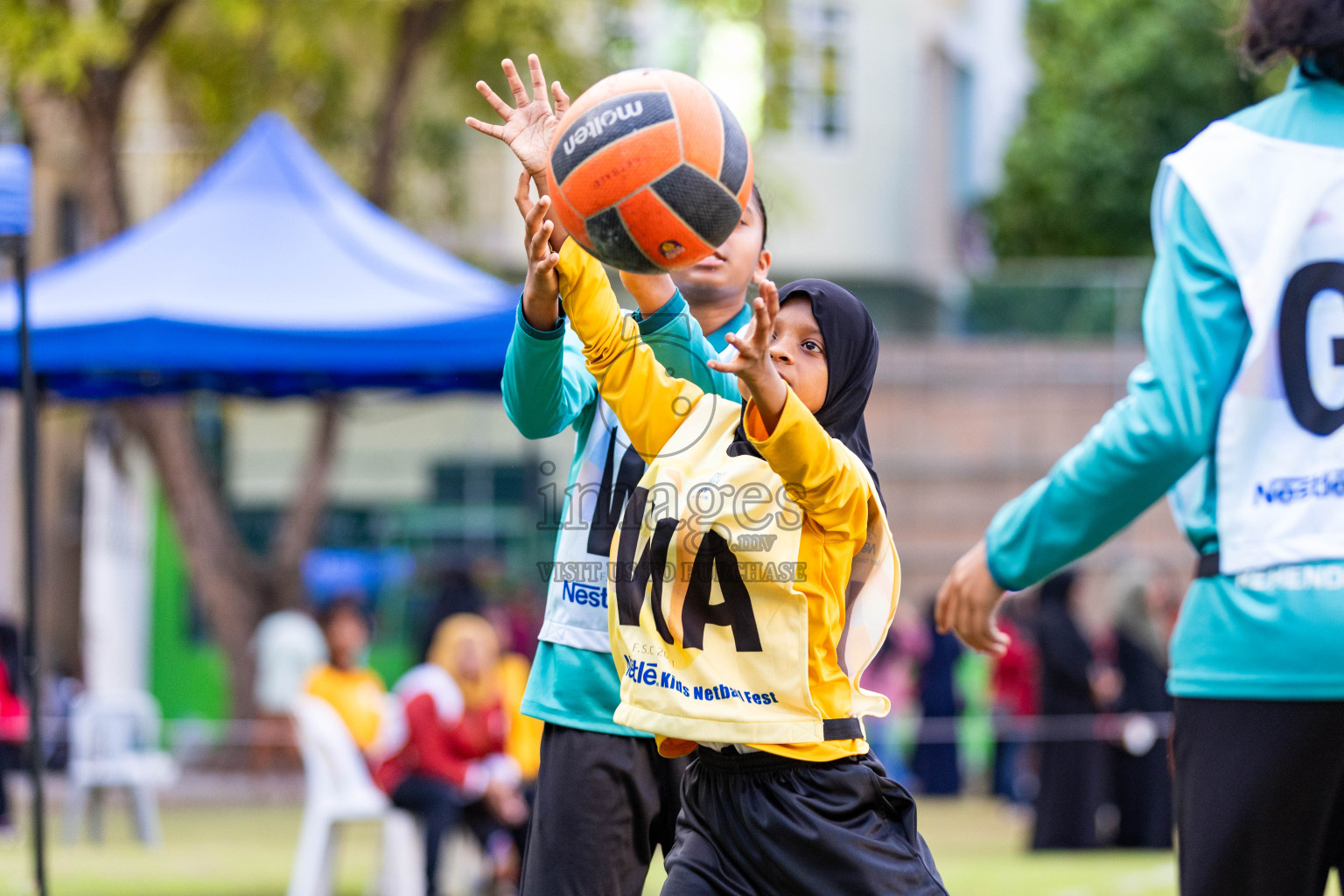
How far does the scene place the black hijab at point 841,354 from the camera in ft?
10.8

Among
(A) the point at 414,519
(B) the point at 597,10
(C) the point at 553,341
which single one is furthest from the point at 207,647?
(C) the point at 553,341

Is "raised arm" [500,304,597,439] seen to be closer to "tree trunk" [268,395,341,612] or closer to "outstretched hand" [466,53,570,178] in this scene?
"outstretched hand" [466,53,570,178]

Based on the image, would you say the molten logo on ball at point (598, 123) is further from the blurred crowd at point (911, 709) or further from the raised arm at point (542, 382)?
the blurred crowd at point (911, 709)

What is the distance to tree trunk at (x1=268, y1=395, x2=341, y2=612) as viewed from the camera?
1616 cm

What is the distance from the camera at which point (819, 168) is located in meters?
26.9

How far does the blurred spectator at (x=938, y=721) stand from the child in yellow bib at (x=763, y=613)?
517 inches

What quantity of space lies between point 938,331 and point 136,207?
11.1 meters

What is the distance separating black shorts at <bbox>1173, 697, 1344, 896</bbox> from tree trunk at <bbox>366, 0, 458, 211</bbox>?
1366 cm

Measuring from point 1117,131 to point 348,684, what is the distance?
902 inches

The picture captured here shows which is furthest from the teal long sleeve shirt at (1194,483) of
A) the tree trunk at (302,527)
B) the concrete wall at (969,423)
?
the concrete wall at (969,423)

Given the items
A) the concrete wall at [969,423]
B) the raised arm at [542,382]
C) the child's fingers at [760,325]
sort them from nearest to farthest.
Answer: the child's fingers at [760,325] < the raised arm at [542,382] < the concrete wall at [969,423]

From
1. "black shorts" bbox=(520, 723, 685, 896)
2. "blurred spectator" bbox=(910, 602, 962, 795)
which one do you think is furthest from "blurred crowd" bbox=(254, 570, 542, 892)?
"blurred spectator" bbox=(910, 602, 962, 795)

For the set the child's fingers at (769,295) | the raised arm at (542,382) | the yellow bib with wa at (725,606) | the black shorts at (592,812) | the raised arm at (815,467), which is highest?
the child's fingers at (769,295)

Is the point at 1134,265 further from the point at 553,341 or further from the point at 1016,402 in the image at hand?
the point at 553,341
